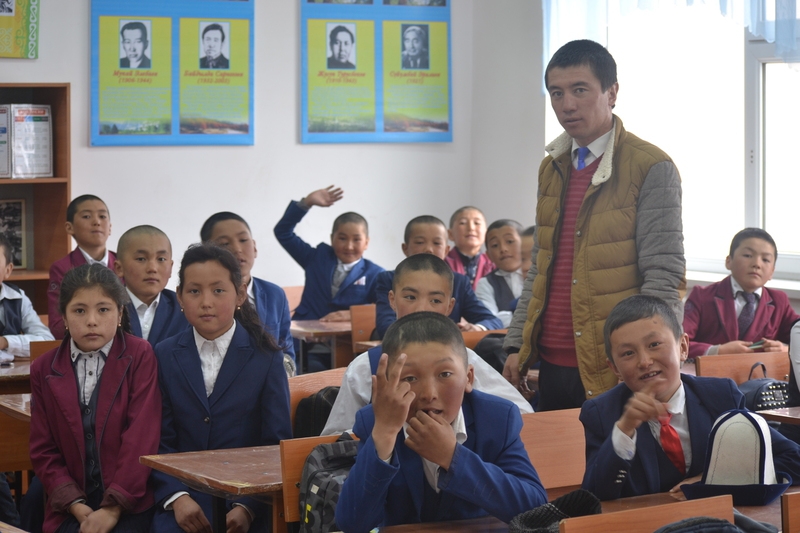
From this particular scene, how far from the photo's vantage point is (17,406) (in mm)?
2934

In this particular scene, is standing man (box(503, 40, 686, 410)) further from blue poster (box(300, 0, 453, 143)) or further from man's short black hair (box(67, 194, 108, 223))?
blue poster (box(300, 0, 453, 143))

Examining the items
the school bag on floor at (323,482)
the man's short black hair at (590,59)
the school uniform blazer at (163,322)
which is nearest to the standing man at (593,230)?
the man's short black hair at (590,59)

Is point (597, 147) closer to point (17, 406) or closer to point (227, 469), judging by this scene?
point (227, 469)

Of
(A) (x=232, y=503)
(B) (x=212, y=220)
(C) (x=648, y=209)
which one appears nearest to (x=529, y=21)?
(B) (x=212, y=220)

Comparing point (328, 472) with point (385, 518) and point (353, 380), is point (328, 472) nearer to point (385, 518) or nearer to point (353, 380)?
point (385, 518)

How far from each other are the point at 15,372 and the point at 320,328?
1.67 m

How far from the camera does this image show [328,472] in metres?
2.01

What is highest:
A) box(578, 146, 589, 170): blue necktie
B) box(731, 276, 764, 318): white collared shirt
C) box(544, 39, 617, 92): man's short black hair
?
box(544, 39, 617, 92): man's short black hair

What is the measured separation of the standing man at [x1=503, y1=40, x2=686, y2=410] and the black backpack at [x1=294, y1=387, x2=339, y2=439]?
0.55 meters

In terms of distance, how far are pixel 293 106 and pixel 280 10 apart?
613 mm

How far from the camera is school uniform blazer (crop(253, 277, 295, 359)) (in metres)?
3.88

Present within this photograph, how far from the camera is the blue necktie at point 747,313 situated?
4.36m

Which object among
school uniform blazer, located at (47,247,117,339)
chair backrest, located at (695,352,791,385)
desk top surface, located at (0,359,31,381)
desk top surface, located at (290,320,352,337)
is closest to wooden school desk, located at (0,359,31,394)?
desk top surface, located at (0,359,31,381)

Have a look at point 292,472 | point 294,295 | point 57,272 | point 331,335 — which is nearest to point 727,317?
point 331,335
